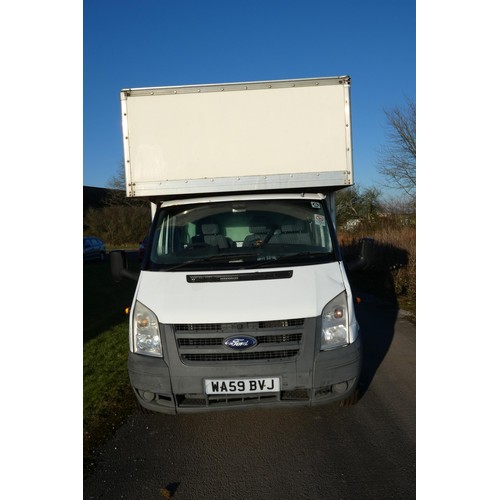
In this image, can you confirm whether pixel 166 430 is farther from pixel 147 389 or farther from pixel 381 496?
pixel 381 496

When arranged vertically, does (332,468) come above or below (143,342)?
below

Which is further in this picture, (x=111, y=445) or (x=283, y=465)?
(x=111, y=445)

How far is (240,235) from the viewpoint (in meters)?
4.54

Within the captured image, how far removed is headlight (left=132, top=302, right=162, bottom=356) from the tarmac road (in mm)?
833

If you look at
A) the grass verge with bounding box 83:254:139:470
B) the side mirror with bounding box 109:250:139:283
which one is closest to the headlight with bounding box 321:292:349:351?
the side mirror with bounding box 109:250:139:283

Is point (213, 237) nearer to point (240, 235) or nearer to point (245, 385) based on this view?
point (240, 235)

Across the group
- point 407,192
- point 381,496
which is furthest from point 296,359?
point 407,192

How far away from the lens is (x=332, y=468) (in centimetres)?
322

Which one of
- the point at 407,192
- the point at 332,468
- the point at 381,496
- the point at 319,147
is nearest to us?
the point at 381,496

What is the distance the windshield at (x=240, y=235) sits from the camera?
4.07m

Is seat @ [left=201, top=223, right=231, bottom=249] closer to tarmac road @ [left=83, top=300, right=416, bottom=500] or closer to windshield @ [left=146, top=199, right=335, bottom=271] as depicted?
windshield @ [left=146, top=199, right=335, bottom=271]

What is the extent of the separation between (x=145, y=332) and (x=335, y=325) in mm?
1619

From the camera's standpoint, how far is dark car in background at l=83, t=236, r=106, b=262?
25.1 m

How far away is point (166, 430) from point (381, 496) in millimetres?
1958
